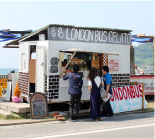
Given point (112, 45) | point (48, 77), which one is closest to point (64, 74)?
point (48, 77)

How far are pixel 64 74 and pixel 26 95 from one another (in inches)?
97.0

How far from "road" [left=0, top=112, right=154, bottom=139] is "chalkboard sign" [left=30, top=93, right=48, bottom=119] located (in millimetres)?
768

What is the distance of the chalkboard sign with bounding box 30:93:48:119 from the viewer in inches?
380

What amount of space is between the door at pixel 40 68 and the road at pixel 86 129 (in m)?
1.83

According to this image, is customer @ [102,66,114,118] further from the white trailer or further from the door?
the door

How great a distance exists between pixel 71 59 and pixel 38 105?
80.9 inches

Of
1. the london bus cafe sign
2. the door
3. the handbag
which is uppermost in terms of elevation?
the london bus cafe sign

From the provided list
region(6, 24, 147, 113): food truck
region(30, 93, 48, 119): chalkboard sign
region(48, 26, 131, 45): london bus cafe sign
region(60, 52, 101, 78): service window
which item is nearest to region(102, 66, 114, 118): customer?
region(6, 24, 147, 113): food truck

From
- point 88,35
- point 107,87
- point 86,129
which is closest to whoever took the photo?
point 86,129

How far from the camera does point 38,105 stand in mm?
9789

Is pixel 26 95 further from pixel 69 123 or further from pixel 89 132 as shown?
pixel 89 132

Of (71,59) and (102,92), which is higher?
A: (71,59)

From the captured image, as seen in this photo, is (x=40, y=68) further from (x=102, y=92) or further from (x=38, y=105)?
(x=102, y=92)

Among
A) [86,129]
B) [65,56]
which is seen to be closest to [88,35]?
[65,56]
